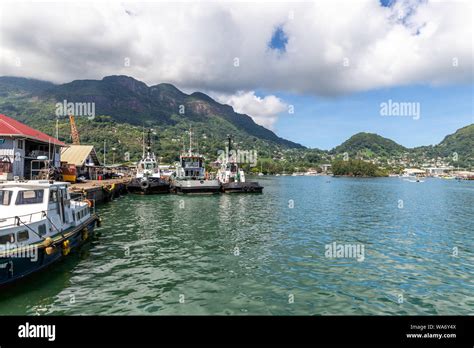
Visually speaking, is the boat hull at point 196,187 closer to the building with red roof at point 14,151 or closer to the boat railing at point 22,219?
the building with red roof at point 14,151

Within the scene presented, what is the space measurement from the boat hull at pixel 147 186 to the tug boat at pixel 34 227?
38.4 metres

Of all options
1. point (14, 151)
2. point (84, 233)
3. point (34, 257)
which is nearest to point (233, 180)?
point (14, 151)

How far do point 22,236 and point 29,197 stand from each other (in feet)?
9.92

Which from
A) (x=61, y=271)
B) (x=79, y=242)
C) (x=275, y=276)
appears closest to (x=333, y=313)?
(x=275, y=276)

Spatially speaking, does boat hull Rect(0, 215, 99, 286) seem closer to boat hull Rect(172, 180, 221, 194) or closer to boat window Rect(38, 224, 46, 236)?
boat window Rect(38, 224, 46, 236)

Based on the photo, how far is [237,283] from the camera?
537 inches

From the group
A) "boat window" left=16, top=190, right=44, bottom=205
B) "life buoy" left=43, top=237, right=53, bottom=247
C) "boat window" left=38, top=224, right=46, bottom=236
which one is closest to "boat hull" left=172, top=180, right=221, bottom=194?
"boat window" left=16, top=190, right=44, bottom=205

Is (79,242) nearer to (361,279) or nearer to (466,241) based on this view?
(361,279)

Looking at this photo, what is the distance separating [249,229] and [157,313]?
641 inches

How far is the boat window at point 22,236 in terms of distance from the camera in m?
12.3

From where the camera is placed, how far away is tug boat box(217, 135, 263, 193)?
202ft

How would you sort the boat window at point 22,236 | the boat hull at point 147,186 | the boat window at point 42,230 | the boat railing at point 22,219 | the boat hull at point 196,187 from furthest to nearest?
the boat hull at point 196,187 → the boat hull at point 147,186 → the boat window at point 42,230 → the boat railing at point 22,219 → the boat window at point 22,236

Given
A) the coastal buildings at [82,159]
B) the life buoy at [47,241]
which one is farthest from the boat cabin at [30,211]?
the coastal buildings at [82,159]
